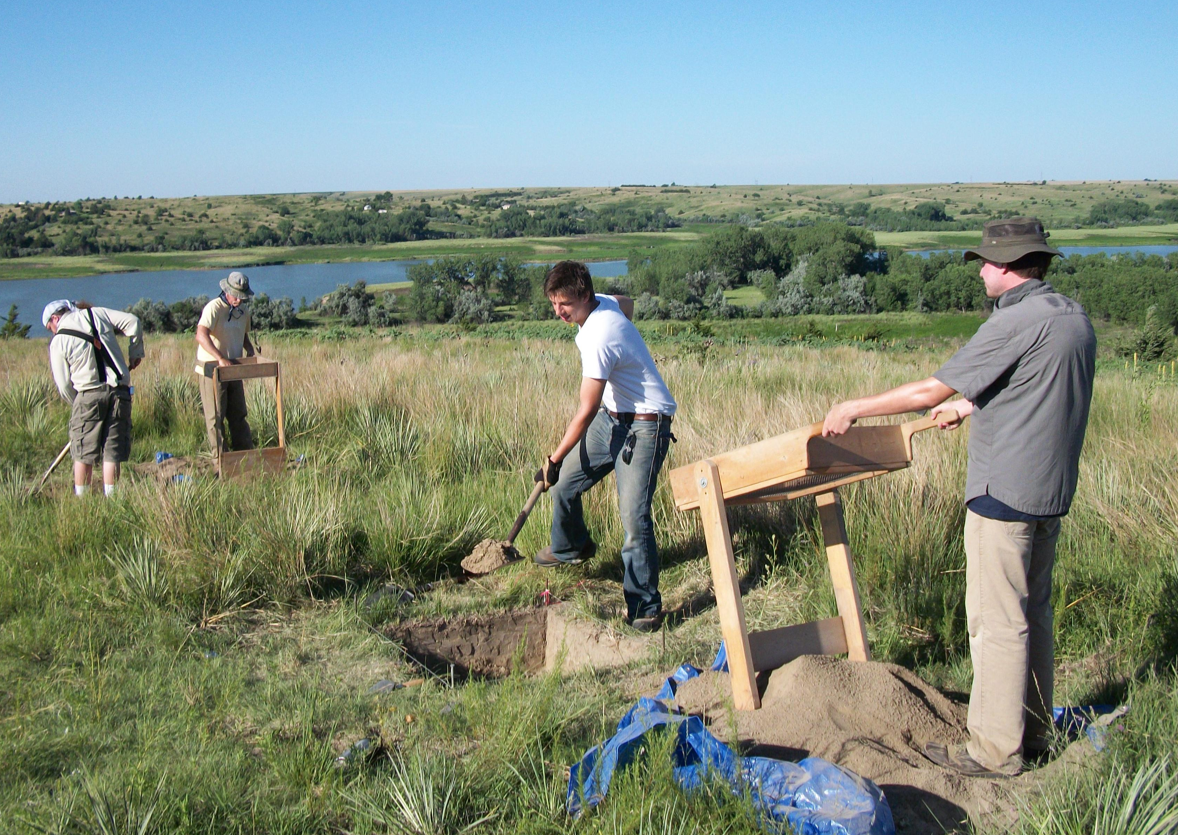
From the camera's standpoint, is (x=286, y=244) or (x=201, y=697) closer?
(x=201, y=697)

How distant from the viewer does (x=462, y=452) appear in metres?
7.43

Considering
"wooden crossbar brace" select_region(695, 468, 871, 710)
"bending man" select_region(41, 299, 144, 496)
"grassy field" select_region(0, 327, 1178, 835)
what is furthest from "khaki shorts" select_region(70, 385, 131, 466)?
"wooden crossbar brace" select_region(695, 468, 871, 710)

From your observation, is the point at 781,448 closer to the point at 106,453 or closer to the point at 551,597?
the point at 551,597

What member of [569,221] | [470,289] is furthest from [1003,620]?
[569,221]

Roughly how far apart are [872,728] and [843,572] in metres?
0.69

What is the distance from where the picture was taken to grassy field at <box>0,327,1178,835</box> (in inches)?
104

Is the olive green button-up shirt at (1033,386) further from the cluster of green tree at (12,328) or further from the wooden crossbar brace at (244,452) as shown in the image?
the cluster of green tree at (12,328)

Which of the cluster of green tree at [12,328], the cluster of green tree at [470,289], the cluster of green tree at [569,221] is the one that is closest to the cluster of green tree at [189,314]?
the cluster of green tree at [12,328]

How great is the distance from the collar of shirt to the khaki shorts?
21.3 feet

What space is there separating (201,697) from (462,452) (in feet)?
13.2

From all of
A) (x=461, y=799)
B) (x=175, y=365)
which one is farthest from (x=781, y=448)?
(x=175, y=365)

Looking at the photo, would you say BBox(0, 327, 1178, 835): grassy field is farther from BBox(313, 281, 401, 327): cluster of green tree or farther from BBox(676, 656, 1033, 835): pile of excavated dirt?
BBox(313, 281, 401, 327): cluster of green tree

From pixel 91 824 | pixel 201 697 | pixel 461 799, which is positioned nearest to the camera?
pixel 91 824

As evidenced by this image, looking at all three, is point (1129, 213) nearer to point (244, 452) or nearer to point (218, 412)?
point (218, 412)
